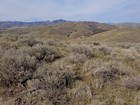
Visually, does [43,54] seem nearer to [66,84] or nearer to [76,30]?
[66,84]

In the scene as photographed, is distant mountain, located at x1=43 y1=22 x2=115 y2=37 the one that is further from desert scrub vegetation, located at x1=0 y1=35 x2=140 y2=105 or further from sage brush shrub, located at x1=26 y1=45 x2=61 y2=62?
desert scrub vegetation, located at x1=0 y1=35 x2=140 y2=105

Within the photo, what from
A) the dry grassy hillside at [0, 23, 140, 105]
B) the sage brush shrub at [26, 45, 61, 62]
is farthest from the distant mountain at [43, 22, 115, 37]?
the dry grassy hillside at [0, 23, 140, 105]

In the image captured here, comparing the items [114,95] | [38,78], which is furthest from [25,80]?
[114,95]

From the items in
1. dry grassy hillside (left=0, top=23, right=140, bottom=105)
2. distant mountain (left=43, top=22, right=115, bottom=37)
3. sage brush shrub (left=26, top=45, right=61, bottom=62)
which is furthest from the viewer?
distant mountain (left=43, top=22, right=115, bottom=37)

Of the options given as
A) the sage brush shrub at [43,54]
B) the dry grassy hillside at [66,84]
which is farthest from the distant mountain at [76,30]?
the dry grassy hillside at [66,84]

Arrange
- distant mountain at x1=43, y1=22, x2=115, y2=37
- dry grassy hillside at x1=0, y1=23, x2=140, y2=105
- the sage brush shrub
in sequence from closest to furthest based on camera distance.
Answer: dry grassy hillside at x1=0, y1=23, x2=140, y2=105 < the sage brush shrub < distant mountain at x1=43, y1=22, x2=115, y2=37

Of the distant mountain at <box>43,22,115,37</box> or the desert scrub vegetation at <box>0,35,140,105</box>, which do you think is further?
the distant mountain at <box>43,22,115,37</box>

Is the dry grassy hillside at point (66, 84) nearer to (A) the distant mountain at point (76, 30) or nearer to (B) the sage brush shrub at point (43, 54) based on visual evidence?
(B) the sage brush shrub at point (43, 54)

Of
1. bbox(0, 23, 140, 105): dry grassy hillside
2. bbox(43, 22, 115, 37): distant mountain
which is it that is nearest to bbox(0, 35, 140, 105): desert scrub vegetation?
bbox(0, 23, 140, 105): dry grassy hillside

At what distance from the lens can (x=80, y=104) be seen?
5.87m

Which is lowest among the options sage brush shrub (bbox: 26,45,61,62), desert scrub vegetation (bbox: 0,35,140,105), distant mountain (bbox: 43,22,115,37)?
distant mountain (bbox: 43,22,115,37)

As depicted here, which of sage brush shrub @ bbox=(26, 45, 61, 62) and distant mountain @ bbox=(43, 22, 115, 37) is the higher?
sage brush shrub @ bbox=(26, 45, 61, 62)

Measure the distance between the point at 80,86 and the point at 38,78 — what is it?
1278mm

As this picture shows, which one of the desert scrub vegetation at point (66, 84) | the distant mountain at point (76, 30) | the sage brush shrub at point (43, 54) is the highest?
the sage brush shrub at point (43, 54)
